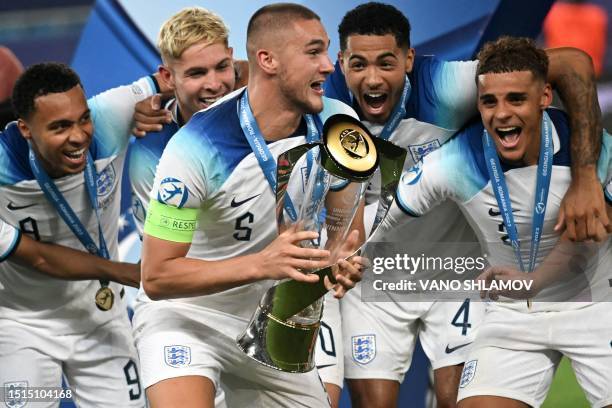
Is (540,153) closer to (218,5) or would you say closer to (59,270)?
(218,5)

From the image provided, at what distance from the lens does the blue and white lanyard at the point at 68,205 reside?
5836 mm

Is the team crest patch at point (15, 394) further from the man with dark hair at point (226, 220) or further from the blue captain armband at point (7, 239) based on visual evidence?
the man with dark hair at point (226, 220)

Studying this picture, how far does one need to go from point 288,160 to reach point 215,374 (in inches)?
38.5

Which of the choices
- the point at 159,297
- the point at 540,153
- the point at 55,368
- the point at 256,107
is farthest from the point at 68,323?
the point at 540,153

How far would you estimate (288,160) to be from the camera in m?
4.74

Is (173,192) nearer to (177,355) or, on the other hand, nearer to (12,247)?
(177,355)

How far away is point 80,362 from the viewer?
6039 mm

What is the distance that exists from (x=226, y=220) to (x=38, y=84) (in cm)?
127

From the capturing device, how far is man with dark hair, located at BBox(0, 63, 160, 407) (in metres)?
5.83

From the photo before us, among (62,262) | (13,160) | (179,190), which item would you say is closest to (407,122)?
(179,190)

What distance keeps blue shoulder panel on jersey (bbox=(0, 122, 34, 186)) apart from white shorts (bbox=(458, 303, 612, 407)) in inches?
87.7

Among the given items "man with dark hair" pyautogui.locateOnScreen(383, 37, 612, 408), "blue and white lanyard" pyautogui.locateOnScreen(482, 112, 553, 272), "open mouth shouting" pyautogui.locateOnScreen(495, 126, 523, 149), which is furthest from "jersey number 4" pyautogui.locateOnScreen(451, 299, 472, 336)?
"open mouth shouting" pyautogui.locateOnScreen(495, 126, 523, 149)

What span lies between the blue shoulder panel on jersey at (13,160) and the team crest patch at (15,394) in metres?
0.93

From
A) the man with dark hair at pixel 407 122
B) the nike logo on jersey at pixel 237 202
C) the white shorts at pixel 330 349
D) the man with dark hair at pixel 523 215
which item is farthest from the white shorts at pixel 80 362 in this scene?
the man with dark hair at pixel 523 215
